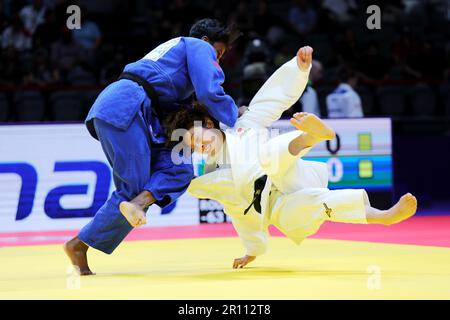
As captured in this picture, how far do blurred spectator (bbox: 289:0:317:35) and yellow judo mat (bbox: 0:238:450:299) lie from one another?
610 centimetres

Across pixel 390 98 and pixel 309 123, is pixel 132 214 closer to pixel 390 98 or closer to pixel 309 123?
pixel 309 123

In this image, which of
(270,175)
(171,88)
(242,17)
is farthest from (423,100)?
(171,88)

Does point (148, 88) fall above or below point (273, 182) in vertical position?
above

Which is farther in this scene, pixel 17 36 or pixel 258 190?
pixel 17 36

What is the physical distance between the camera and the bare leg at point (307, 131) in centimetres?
428

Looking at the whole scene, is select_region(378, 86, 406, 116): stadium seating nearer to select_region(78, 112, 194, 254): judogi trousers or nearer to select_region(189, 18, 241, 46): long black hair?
select_region(189, 18, 241, 46): long black hair

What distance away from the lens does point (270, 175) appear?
4.57 metres

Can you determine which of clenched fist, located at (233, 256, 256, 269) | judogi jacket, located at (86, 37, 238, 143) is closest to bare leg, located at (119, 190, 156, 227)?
judogi jacket, located at (86, 37, 238, 143)

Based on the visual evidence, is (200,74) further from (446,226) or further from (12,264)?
(446,226)

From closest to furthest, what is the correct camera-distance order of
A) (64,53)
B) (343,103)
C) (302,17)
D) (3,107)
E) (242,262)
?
1. (242,262)
2. (343,103)
3. (3,107)
4. (64,53)
5. (302,17)

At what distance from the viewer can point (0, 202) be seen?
7719 mm

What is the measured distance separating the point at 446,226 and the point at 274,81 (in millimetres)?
3348

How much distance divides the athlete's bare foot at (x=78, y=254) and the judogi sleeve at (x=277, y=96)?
1.06 meters

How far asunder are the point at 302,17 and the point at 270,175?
801 centimetres
